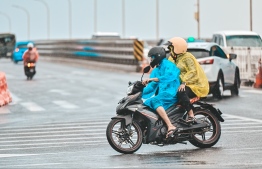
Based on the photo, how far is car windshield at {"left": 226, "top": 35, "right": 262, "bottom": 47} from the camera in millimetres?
37500

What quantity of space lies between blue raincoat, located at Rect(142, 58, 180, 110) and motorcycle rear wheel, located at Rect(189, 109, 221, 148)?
572 millimetres

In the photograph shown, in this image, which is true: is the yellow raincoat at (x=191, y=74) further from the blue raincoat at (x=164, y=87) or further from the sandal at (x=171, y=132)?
the sandal at (x=171, y=132)

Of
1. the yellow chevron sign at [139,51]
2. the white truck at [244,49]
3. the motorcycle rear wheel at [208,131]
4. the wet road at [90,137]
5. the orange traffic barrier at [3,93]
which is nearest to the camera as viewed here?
the wet road at [90,137]

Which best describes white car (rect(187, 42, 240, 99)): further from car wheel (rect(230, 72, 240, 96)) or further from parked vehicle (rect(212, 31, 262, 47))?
parked vehicle (rect(212, 31, 262, 47))

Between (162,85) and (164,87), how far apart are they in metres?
0.04

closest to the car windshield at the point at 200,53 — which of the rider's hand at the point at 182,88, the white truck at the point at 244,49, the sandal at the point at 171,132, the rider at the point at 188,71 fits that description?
the white truck at the point at 244,49

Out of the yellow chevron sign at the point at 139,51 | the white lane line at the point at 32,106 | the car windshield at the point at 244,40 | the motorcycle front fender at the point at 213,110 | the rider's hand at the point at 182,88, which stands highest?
the car windshield at the point at 244,40

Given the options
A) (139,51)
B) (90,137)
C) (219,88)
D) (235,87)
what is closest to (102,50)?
(139,51)

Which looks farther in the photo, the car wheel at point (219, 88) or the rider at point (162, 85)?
the car wheel at point (219, 88)

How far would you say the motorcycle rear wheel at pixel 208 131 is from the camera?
540 inches

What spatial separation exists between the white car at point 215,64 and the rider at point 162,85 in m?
12.9

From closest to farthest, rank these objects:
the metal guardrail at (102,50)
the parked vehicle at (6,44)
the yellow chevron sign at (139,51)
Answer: the yellow chevron sign at (139,51), the metal guardrail at (102,50), the parked vehicle at (6,44)

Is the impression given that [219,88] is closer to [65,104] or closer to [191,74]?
[65,104]

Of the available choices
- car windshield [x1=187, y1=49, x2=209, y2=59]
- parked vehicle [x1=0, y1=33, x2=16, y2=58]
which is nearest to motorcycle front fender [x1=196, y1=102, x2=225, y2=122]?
car windshield [x1=187, y1=49, x2=209, y2=59]
